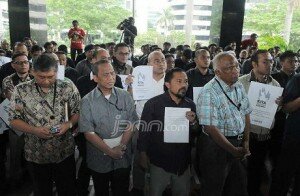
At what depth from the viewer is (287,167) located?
3373mm

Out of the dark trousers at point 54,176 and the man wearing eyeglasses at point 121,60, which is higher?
the man wearing eyeglasses at point 121,60

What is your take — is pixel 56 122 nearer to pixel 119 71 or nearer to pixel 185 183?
pixel 185 183

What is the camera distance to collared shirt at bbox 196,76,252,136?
287cm

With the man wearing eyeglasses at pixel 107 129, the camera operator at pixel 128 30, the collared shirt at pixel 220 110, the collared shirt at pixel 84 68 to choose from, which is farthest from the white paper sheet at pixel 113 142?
the camera operator at pixel 128 30

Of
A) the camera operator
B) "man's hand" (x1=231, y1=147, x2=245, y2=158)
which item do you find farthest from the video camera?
"man's hand" (x1=231, y1=147, x2=245, y2=158)

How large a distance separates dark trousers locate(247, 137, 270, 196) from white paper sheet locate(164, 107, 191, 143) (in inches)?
55.4

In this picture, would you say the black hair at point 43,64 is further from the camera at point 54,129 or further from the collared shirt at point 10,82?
the collared shirt at point 10,82

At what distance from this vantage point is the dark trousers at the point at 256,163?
12.8ft

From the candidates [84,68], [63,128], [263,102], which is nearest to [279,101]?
[263,102]

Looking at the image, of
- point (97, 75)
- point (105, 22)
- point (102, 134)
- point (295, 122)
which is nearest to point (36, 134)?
point (102, 134)

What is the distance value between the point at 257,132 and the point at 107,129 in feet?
6.68

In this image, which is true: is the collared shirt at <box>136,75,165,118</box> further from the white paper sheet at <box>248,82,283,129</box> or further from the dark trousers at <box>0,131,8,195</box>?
the dark trousers at <box>0,131,8,195</box>

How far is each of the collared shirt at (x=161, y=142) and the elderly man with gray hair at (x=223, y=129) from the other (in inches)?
8.3

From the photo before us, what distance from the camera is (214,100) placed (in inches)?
113
